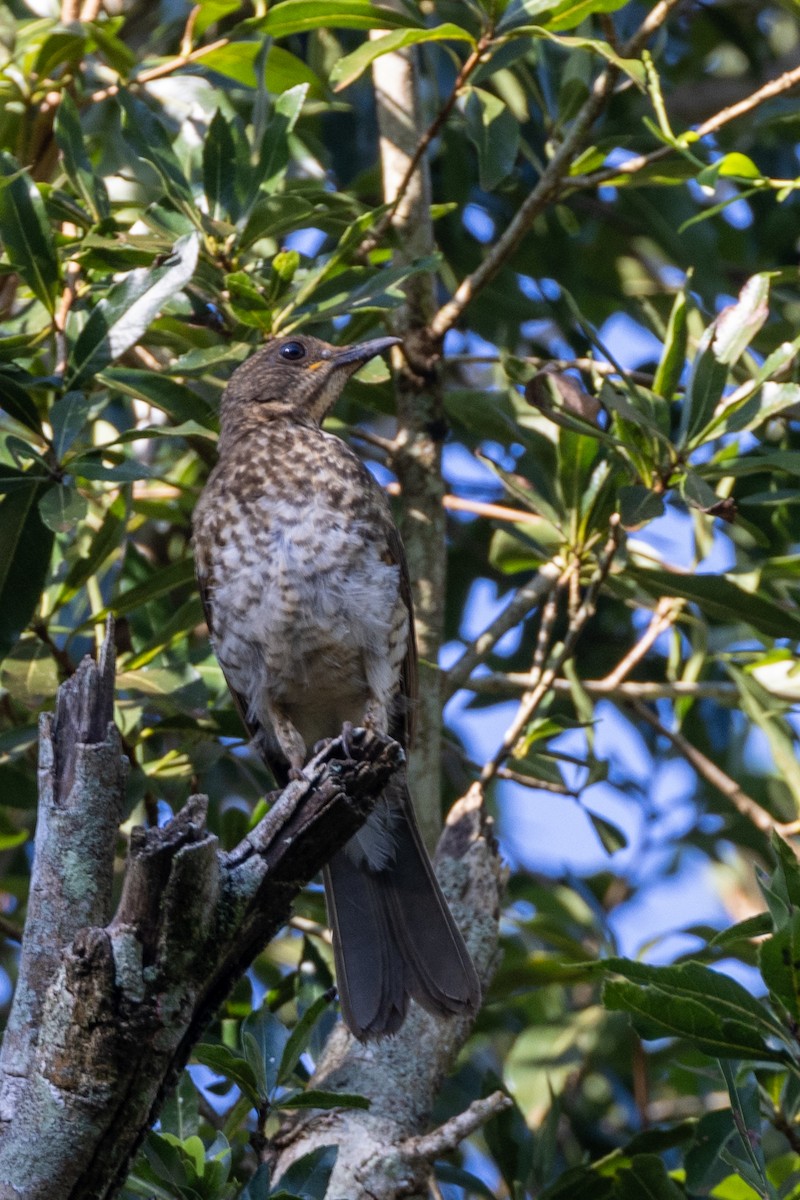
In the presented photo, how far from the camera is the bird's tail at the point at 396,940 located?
3.69m

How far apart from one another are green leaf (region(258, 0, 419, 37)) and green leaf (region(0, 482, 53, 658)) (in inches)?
56.8

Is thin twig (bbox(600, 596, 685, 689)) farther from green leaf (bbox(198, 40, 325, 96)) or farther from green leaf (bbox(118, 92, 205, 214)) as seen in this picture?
green leaf (bbox(198, 40, 325, 96))

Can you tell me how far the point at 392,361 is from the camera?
459cm

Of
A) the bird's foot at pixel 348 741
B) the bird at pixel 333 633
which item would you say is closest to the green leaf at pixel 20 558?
the bird at pixel 333 633

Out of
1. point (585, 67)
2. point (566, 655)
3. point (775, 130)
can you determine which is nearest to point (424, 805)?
point (566, 655)

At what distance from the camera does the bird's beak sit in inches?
169

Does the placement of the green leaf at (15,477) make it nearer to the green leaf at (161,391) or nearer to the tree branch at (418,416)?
the green leaf at (161,391)

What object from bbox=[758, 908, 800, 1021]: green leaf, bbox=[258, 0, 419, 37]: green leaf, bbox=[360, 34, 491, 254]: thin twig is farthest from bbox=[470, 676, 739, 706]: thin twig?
bbox=[258, 0, 419, 37]: green leaf

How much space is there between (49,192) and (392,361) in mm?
1121

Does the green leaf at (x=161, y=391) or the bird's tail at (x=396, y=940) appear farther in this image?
the green leaf at (x=161, y=391)

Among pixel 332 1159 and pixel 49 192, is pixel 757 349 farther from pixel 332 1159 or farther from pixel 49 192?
→ pixel 332 1159

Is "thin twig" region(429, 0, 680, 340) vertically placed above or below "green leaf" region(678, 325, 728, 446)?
above

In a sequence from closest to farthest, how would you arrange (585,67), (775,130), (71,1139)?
1. (71,1139)
2. (585,67)
3. (775,130)

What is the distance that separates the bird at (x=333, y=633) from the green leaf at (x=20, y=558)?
1.68 feet
